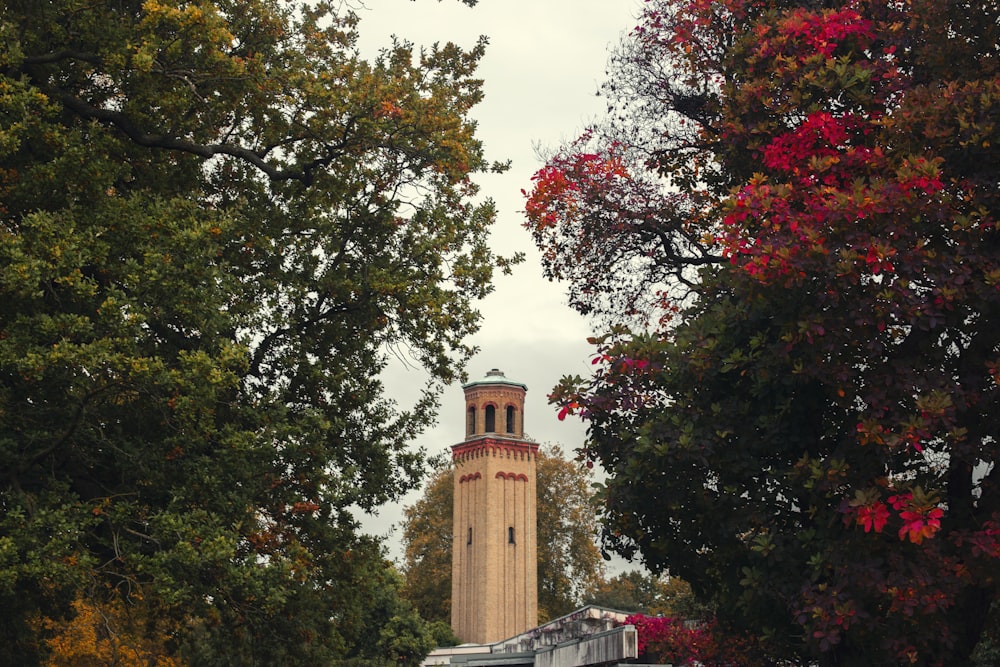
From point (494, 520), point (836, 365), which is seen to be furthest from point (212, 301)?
point (494, 520)

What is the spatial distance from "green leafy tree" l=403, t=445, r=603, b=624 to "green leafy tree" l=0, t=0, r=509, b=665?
169ft

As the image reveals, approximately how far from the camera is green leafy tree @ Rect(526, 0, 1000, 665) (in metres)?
9.24

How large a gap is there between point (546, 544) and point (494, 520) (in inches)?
150

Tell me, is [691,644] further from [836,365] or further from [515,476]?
[515,476]

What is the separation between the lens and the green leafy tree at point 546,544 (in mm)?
67375

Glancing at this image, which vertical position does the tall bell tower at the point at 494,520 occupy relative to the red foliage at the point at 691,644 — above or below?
above

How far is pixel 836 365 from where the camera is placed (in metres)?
9.54

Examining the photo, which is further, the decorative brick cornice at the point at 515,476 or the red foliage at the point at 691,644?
the decorative brick cornice at the point at 515,476

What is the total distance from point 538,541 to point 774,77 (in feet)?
203

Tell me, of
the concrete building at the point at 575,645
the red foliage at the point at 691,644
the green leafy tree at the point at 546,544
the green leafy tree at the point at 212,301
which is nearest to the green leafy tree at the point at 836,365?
the red foliage at the point at 691,644

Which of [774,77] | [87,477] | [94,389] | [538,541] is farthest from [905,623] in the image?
[538,541]

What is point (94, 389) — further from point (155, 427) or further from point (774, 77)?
point (774, 77)

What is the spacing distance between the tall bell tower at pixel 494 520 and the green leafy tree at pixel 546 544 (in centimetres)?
94

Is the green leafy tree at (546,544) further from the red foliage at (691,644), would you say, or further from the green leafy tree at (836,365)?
the green leafy tree at (836,365)
